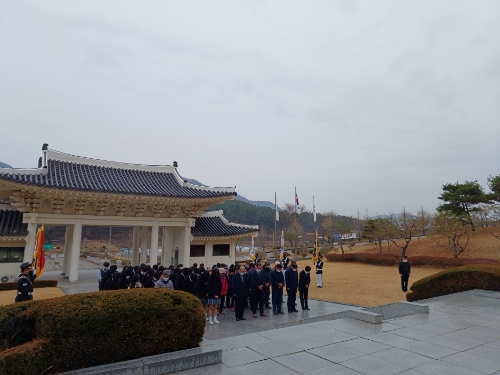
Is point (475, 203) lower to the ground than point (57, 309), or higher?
higher

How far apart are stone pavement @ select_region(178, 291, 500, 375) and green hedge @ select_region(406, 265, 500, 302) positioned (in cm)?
354

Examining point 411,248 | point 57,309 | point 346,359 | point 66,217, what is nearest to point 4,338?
point 57,309

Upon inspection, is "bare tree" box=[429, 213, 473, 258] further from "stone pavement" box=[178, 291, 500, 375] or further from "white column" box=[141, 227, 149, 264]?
"white column" box=[141, 227, 149, 264]

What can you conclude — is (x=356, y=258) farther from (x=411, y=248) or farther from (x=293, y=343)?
(x=293, y=343)

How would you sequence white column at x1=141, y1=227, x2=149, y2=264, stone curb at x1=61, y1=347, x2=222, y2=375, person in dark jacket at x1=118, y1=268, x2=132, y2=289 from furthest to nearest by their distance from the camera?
white column at x1=141, y1=227, x2=149, y2=264, person in dark jacket at x1=118, y1=268, x2=132, y2=289, stone curb at x1=61, y1=347, x2=222, y2=375

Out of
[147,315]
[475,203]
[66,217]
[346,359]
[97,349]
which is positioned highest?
[475,203]

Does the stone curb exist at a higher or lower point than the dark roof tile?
lower

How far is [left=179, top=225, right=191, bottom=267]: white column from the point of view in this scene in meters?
18.2

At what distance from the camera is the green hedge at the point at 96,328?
408 centimetres

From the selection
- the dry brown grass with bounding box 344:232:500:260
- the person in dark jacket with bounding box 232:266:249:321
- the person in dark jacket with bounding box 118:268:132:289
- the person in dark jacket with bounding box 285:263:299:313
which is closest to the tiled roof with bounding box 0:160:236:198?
the person in dark jacket with bounding box 118:268:132:289

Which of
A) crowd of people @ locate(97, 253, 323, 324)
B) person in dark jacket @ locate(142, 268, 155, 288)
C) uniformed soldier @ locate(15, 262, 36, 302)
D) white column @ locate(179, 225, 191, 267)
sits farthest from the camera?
white column @ locate(179, 225, 191, 267)

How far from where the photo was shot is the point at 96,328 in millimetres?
4344

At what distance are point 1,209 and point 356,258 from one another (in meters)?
27.1

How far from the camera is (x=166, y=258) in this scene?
65.1 ft
